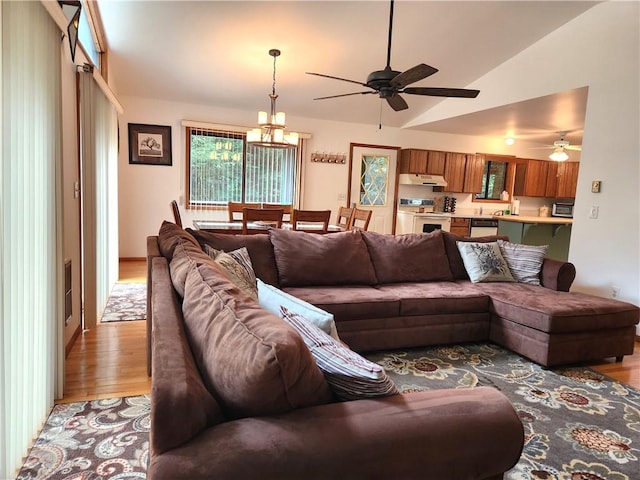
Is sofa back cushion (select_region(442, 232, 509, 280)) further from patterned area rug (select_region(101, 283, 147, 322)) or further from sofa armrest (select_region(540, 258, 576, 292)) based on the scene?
patterned area rug (select_region(101, 283, 147, 322))

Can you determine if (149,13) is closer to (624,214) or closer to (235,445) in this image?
(235,445)

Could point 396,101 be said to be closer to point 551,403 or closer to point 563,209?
point 551,403

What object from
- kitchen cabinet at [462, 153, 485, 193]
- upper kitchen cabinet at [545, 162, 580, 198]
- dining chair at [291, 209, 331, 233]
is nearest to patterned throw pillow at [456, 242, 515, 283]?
dining chair at [291, 209, 331, 233]

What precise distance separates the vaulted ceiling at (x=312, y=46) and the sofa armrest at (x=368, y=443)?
3802mm

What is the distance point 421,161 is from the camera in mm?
7188

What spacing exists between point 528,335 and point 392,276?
3.64ft

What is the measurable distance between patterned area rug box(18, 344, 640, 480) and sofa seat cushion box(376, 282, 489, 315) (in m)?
0.34

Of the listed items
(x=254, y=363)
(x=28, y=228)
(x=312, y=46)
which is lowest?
(x=254, y=363)

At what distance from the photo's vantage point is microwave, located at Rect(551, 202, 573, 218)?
25.0 feet

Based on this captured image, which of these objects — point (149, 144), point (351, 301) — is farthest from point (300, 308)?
point (149, 144)

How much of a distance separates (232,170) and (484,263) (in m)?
4.05

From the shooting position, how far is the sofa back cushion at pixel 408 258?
11.6 ft

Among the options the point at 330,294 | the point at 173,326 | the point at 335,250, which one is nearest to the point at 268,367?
the point at 173,326

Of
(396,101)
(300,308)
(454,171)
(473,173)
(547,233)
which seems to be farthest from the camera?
(473,173)
